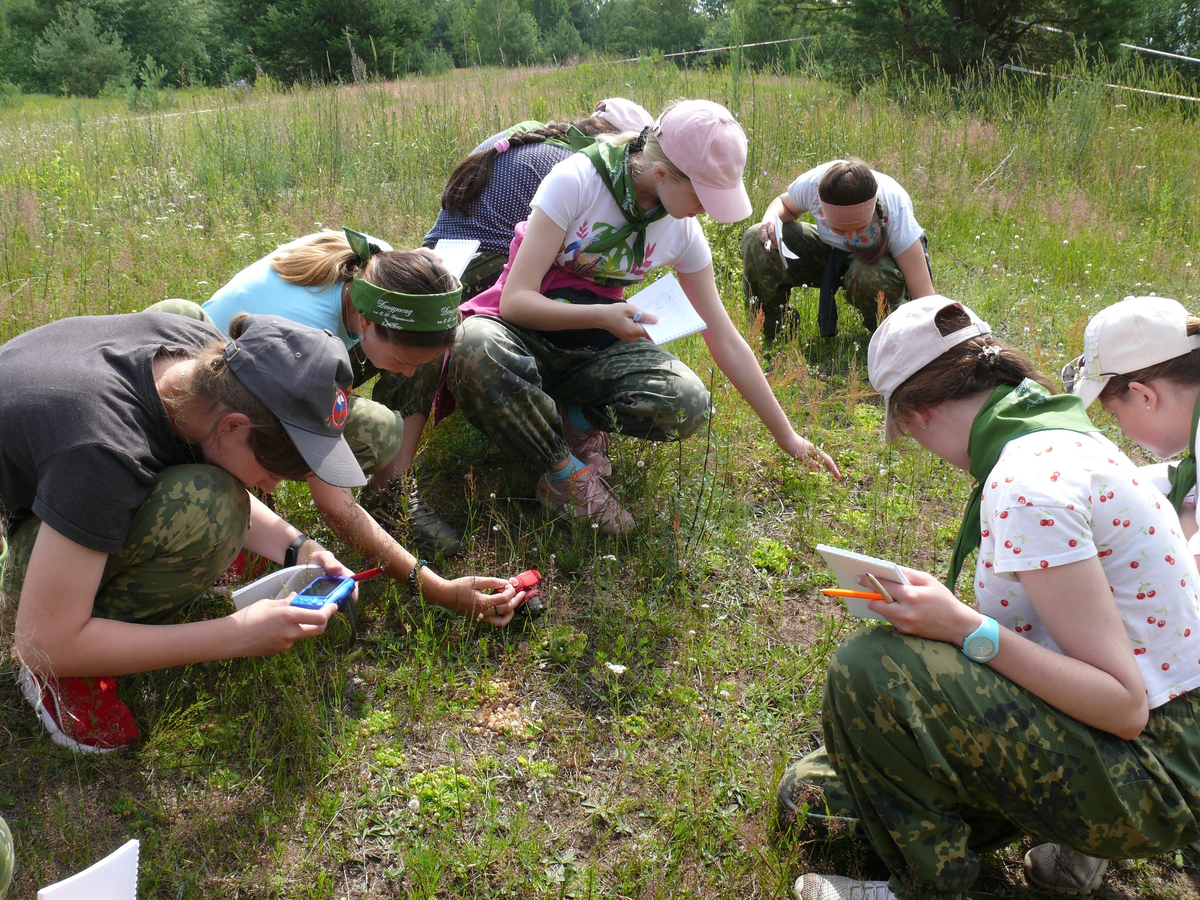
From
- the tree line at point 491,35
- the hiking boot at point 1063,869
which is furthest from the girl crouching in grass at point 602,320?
the tree line at point 491,35

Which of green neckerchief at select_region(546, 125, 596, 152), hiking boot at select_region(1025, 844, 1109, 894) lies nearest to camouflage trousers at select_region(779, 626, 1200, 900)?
hiking boot at select_region(1025, 844, 1109, 894)

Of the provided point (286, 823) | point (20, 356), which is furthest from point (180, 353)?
point (286, 823)

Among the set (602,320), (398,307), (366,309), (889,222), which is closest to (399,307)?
(398,307)

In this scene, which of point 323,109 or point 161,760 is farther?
point 323,109

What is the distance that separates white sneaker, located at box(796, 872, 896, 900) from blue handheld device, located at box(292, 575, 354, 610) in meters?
1.30

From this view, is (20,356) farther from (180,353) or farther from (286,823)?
(286,823)

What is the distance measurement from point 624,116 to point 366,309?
188cm

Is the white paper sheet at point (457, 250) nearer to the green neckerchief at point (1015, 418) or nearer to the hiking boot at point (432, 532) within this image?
the hiking boot at point (432, 532)

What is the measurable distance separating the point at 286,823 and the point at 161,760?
38cm

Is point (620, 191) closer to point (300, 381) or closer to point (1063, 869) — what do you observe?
point (300, 381)

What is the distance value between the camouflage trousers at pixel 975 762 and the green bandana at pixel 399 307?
149 centimetres

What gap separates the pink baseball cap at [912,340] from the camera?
171 cm

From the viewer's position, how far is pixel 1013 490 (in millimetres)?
1496

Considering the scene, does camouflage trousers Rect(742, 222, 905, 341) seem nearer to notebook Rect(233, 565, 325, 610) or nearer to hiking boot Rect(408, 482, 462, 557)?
hiking boot Rect(408, 482, 462, 557)
